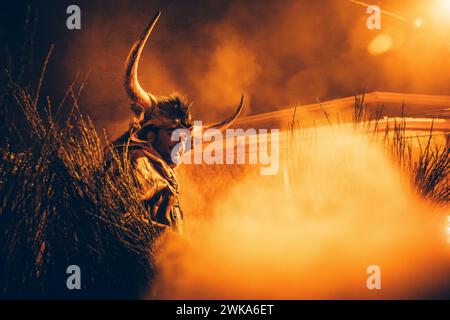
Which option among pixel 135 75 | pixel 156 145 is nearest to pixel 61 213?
pixel 135 75

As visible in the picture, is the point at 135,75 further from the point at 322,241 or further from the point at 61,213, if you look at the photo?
the point at 322,241

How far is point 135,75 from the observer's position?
2781 mm

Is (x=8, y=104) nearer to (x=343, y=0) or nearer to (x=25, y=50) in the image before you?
(x=25, y=50)

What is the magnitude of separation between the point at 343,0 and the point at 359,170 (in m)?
8.00

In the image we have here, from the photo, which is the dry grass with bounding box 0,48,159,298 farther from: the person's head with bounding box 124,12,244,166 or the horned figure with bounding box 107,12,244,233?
the person's head with bounding box 124,12,244,166

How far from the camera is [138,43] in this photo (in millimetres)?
2533

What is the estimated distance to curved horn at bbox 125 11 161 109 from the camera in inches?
98.3

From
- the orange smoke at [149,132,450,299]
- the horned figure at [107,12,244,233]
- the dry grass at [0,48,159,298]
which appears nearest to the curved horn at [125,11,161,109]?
the horned figure at [107,12,244,233]

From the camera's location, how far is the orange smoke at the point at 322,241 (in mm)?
2090

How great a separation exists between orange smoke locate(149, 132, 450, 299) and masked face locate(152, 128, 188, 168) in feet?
2.11

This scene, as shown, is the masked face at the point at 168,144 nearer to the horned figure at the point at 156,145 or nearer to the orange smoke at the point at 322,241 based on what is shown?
the horned figure at the point at 156,145

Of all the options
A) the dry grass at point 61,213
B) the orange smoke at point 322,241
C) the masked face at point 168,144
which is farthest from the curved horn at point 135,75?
the orange smoke at point 322,241

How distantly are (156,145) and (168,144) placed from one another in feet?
0.31
